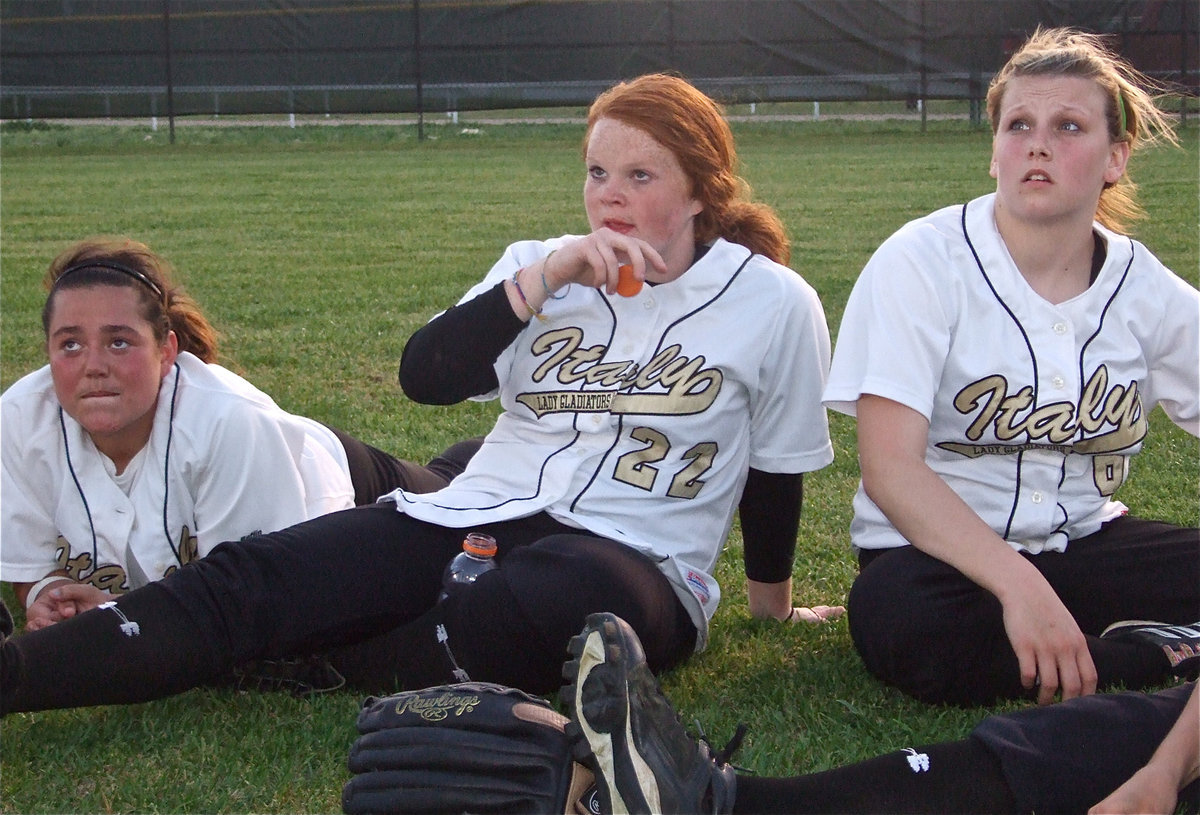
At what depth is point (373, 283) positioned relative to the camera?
780 centimetres

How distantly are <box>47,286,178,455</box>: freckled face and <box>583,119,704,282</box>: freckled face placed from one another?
3.29 feet

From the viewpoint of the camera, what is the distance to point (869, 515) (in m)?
2.79

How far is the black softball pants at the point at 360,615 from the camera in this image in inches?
96.7

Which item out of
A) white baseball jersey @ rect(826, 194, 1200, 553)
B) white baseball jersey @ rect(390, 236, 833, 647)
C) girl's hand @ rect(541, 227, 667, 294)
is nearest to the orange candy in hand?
girl's hand @ rect(541, 227, 667, 294)

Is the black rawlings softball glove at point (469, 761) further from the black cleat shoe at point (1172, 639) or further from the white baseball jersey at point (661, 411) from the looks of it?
the black cleat shoe at point (1172, 639)

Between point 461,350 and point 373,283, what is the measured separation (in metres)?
5.20

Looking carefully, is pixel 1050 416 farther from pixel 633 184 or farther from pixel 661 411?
pixel 633 184

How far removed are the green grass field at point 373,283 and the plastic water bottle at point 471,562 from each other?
31cm

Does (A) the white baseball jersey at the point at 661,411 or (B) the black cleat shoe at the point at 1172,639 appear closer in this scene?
(B) the black cleat shoe at the point at 1172,639

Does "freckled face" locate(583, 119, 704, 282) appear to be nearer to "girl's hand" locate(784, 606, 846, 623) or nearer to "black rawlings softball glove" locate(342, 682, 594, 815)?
"girl's hand" locate(784, 606, 846, 623)

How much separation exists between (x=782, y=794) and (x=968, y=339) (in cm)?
101

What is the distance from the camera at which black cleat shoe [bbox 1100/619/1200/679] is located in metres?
2.58

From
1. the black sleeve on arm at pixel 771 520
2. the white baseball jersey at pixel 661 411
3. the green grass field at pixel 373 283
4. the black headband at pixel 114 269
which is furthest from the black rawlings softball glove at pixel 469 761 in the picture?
the black headband at pixel 114 269

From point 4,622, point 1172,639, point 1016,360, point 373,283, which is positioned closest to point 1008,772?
point 1172,639
